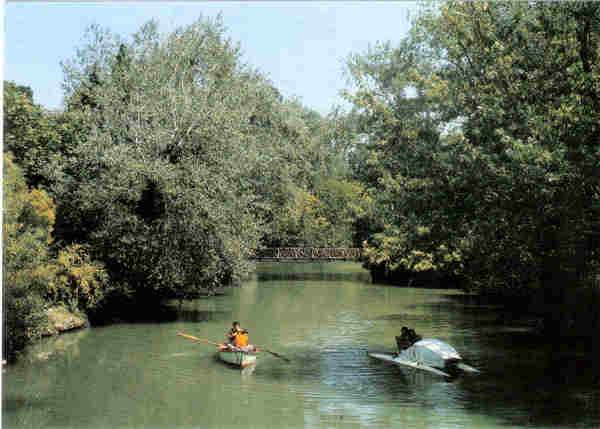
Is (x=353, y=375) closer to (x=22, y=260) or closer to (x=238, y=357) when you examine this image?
(x=238, y=357)

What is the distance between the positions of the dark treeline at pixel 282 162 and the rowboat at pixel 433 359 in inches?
120

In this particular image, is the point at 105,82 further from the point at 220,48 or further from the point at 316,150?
the point at 316,150

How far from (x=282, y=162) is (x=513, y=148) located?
2452 centimetres

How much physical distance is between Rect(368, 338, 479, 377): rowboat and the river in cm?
30

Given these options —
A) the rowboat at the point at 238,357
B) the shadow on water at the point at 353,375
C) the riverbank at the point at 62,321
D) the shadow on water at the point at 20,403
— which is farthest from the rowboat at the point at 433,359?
the riverbank at the point at 62,321

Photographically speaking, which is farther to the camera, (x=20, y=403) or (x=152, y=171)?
(x=152, y=171)

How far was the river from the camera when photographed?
1369 centimetres

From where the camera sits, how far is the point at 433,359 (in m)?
17.9

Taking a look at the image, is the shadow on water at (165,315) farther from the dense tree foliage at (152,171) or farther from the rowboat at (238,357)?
the rowboat at (238,357)

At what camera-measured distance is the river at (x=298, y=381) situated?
44.9 ft

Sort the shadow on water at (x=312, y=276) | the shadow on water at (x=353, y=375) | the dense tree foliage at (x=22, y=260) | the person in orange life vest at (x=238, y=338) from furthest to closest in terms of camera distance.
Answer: the shadow on water at (x=312, y=276)
the person in orange life vest at (x=238, y=338)
the dense tree foliage at (x=22, y=260)
the shadow on water at (x=353, y=375)

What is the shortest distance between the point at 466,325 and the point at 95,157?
16204mm

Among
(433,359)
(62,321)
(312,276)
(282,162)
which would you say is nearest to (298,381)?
(433,359)

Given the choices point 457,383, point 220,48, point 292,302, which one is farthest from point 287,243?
point 457,383
